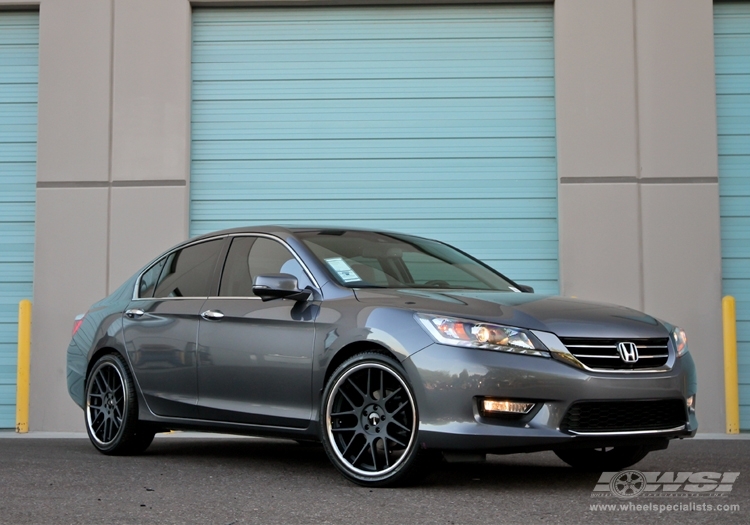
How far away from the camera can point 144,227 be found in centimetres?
1116

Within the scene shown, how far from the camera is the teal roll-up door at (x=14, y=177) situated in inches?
444

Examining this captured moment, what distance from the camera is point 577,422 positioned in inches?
199

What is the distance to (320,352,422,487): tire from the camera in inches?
205

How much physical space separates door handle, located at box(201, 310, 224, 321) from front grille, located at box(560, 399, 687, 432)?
2376mm

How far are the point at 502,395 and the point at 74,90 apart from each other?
7864 mm

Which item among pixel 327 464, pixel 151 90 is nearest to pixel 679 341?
pixel 327 464

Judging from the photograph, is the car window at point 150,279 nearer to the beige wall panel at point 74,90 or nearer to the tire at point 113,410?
the tire at point 113,410

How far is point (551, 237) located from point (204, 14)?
15.0ft

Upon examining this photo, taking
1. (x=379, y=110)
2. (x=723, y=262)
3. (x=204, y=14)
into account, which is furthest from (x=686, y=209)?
(x=204, y=14)

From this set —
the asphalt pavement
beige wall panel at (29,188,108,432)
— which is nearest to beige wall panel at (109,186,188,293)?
beige wall panel at (29,188,108,432)

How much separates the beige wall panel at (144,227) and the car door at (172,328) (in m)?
3.78

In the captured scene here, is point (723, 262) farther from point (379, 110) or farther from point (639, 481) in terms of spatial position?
point (639, 481)

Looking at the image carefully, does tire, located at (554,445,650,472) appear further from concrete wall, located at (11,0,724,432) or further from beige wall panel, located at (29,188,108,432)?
beige wall panel, located at (29,188,108,432)

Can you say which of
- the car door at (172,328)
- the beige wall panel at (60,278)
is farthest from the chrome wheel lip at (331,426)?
the beige wall panel at (60,278)
